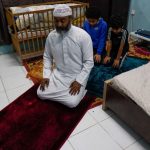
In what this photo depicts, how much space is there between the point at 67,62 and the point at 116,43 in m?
0.70

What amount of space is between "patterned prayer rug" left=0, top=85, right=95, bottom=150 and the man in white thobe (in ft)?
0.31

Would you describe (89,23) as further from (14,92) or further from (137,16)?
(137,16)

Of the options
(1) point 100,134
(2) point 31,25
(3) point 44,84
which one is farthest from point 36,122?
(2) point 31,25

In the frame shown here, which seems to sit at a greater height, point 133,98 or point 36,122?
point 133,98

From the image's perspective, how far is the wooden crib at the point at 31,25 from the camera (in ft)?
9.31

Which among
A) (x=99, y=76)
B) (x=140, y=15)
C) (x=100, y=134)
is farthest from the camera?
(x=140, y=15)

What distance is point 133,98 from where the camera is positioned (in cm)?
160

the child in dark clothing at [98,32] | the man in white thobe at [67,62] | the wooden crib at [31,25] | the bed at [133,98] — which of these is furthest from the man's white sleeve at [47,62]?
the wooden crib at [31,25]

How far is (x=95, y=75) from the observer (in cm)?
234

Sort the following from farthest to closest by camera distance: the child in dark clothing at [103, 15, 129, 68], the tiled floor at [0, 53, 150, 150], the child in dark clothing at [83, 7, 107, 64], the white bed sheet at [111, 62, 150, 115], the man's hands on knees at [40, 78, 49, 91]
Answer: the child in dark clothing at [83, 7, 107, 64] < the child in dark clothing at [103, 15, 129, 68] < the man's hands on knees at [40, 78, 49, 91] < the tiled floor at [0, 53, 150, 150] < the white bed sheet at [111, 62, 150, 115]

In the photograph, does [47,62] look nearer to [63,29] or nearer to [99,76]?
[63,29]

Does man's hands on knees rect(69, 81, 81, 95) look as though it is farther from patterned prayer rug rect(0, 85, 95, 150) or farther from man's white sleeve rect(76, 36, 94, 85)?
patterned prayer rug rect(0, 85, 95, 150)

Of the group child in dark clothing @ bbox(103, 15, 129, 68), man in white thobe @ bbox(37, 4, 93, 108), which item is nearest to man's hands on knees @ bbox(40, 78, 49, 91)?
man in white thobe @ bbox(37, 4, 93, 108)

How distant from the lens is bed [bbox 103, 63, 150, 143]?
1542mm
